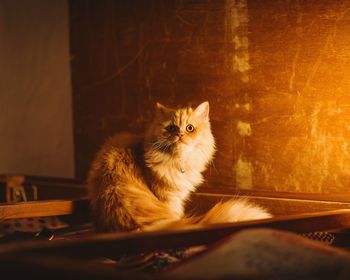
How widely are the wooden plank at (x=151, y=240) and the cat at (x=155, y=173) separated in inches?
13.1

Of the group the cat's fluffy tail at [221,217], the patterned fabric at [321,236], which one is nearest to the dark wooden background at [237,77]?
the patterned fabric at [321,236]

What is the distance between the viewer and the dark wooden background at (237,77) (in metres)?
2.51

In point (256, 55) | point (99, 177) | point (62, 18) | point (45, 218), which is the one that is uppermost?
point (62, 18)

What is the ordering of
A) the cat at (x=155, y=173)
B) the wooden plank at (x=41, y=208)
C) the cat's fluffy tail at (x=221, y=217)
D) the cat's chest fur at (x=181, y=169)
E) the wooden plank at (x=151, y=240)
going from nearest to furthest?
1. the wooden plank at (x=151, y=240)
2. the cat's fluffy tail at (x=221, y=217)
3. the cat at (x=155, y=173)
4. the wooden plank at (x=41, y=208)
5. the cat's chest fur at (x=181, y=169)

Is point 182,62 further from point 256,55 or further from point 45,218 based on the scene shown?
point 45,218

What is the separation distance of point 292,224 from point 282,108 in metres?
0.93

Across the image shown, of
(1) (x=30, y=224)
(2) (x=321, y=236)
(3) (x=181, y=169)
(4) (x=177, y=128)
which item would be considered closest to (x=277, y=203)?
(2) (x=321, y=236)

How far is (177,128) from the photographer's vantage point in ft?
8.46

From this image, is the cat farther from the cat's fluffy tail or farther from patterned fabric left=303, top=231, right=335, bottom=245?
patterned fabric left=303, top=231, right=335, bottom=245

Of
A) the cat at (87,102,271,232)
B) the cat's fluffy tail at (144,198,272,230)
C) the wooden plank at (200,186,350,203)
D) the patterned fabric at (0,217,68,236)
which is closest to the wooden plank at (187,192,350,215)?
the wooden plank at (200,186,350,203)


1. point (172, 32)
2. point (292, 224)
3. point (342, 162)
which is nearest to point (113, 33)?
point (172, 32)

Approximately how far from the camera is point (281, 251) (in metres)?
1.43

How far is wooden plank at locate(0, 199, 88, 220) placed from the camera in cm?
245

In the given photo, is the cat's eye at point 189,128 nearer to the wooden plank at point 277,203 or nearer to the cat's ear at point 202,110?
the cat's ear at point 202,110
